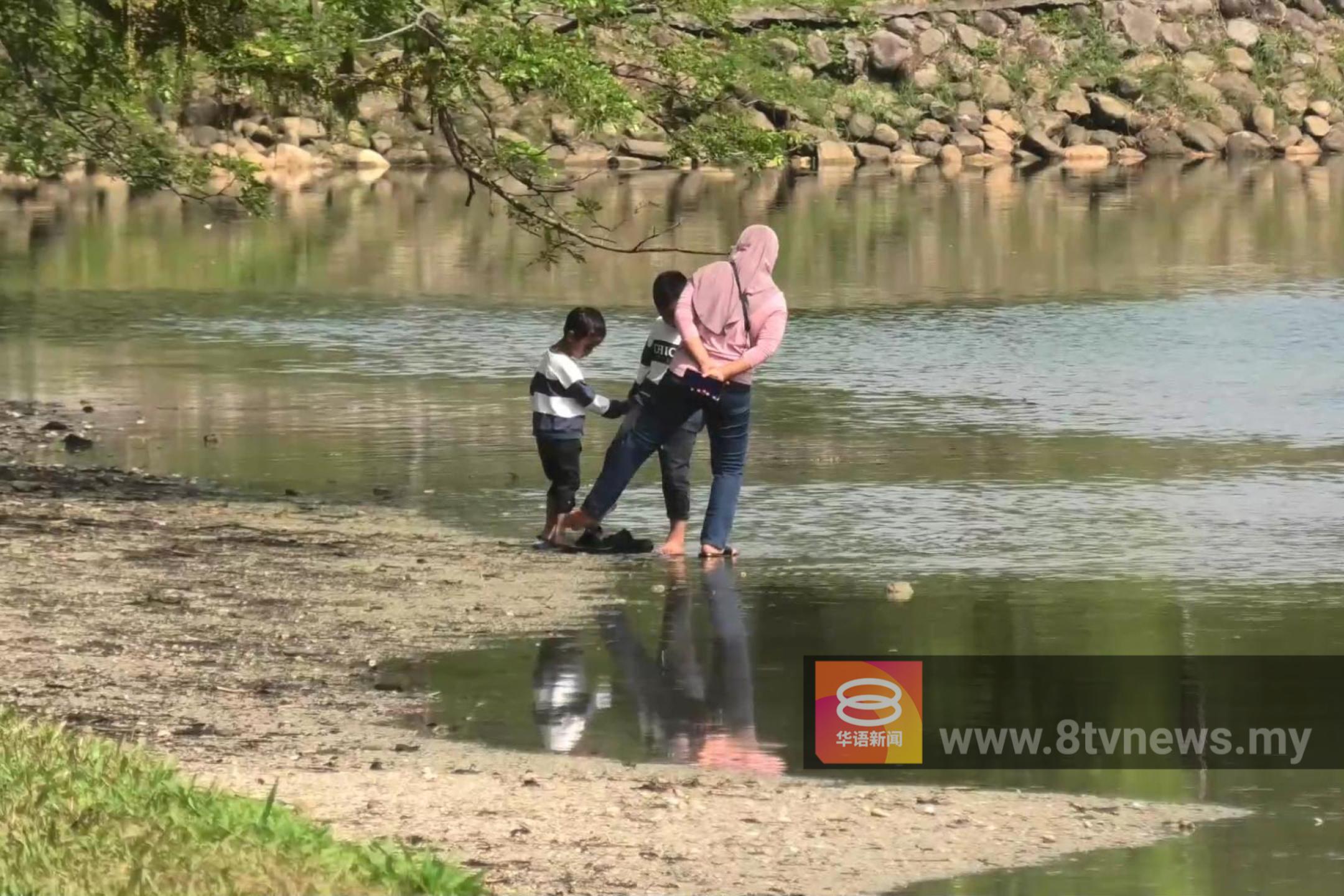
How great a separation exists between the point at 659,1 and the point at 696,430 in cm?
270

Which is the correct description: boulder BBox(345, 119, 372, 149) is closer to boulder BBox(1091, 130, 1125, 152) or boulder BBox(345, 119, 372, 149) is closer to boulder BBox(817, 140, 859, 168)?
boulder BBox(817, 140, 859, 168)

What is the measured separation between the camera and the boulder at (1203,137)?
6312 cm

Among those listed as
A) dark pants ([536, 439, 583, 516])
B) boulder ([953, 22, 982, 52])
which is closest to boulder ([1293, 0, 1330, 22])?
boulder ([953, 22, 982, 52])

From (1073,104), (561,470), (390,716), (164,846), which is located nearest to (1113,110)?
(1073,104)

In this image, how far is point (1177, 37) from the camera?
68000 mm

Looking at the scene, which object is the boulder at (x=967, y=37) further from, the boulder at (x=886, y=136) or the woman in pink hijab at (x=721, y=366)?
the woman in pink hijab at (x=721, y=366)

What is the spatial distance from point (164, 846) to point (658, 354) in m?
6.84

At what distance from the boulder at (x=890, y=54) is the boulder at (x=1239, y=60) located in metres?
8.51

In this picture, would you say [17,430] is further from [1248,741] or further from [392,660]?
→ [1248,741]

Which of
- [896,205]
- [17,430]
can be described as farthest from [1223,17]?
[17,430]

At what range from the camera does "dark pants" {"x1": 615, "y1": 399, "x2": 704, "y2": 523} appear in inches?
537

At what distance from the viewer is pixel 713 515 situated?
1356 cm

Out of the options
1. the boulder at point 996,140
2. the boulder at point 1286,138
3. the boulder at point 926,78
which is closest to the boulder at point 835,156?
the boulder at point 996,140

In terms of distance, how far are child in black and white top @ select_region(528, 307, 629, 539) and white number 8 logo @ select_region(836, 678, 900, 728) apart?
3.66 meters
